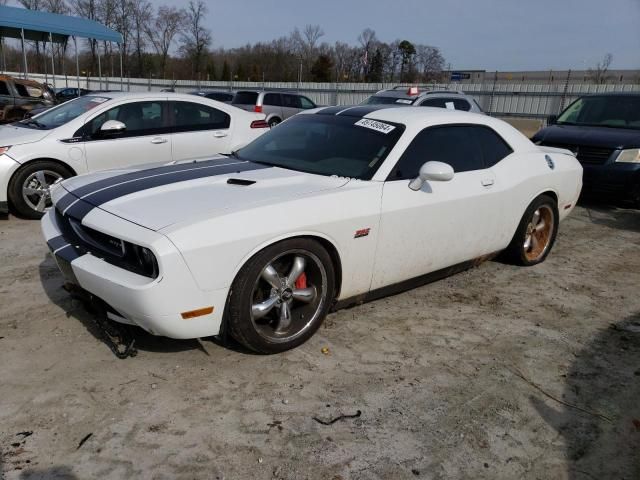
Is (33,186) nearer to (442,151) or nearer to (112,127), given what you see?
(112,127)

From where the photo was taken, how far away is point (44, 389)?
2943mm

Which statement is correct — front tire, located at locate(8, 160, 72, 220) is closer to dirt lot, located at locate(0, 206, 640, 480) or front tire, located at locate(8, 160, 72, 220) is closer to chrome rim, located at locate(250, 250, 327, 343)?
dirt lot, located at locate(0, 206, 640, 480)

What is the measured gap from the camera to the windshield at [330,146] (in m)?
3.89

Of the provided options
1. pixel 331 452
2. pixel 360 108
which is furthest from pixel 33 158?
pixel 331 452

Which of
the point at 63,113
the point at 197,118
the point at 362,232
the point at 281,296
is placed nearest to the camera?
the point at 281,296

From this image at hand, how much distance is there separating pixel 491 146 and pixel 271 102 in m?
13.2

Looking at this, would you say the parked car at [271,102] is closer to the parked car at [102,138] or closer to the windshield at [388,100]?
the windshield at [388,100]

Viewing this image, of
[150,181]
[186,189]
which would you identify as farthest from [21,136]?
[186,189]

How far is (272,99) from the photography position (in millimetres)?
17125

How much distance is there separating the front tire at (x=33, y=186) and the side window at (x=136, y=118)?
2.13 ft

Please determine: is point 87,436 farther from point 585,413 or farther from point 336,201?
point 585,413

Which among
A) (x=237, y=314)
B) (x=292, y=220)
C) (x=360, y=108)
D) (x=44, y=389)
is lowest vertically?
(x=44, y=389)

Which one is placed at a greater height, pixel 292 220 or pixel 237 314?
pixel 292 220

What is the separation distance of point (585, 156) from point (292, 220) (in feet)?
21.6
